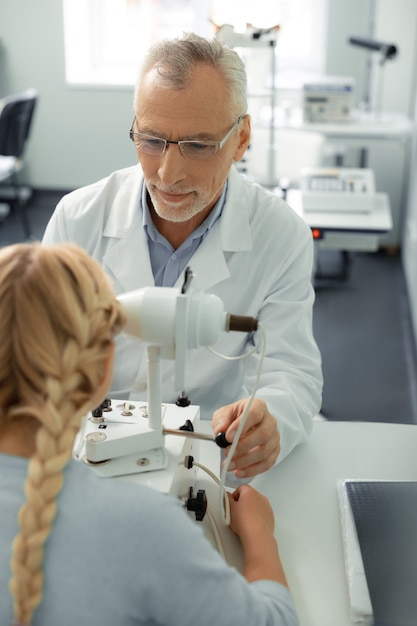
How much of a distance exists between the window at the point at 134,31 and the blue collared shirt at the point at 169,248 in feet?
12.1

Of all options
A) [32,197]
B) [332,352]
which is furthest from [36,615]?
[32,197]

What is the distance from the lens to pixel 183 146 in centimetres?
142

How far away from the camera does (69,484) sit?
0.75 m

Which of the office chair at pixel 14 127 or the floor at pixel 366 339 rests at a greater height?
the office chair at pixel 14 127

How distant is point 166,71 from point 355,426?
764 mm

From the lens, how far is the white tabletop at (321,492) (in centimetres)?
98

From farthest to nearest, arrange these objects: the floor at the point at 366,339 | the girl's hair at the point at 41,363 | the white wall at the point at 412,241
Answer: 1. the white wall at the point at 412,241
2. the floor at the point at 366,339
3. the girl's hair at the point at 41,363

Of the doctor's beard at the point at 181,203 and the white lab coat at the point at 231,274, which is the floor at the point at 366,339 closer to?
the white lab coat at the point at 231,274

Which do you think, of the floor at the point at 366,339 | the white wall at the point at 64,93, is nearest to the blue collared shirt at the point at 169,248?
the floor at the point at 366,339

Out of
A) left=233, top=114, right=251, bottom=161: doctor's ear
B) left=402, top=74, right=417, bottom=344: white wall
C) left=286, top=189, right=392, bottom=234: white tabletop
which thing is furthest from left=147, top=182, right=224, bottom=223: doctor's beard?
left=402, top=74, right=417, bottom=344: white wall

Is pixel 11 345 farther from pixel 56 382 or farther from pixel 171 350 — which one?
pixel 171 350

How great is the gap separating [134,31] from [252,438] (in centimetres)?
469

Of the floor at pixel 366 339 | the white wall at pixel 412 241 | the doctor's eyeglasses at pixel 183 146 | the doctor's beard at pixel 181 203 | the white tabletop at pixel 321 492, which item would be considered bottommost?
the floor at pixel 366 339

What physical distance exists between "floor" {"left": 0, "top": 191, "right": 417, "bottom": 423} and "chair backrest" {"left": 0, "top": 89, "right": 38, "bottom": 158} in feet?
2.09
